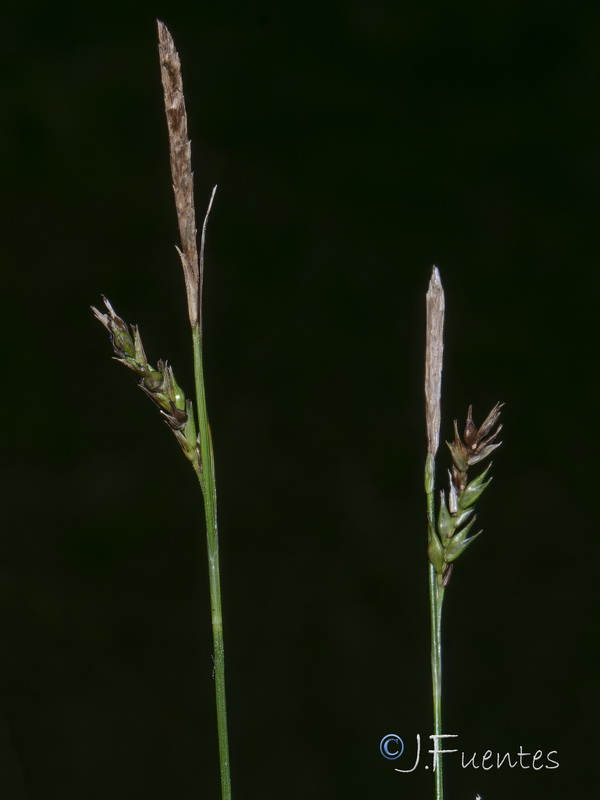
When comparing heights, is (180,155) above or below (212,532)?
above

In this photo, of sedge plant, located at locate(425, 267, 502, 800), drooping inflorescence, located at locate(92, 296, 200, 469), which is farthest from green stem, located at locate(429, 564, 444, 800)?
drooping inflorescence, located at locate(92, 296, 200, 469)

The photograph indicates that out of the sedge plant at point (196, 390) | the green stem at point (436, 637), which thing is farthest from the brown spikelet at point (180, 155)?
the green stem at point (436, 637)

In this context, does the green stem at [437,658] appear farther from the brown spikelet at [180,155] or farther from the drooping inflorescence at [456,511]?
the brown spikelet at [180,155]

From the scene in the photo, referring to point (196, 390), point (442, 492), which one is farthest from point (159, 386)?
point (442, 492)

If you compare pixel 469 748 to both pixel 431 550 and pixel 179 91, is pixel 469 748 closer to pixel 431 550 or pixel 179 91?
pixel 431 550

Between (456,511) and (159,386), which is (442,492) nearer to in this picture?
(456,511)
